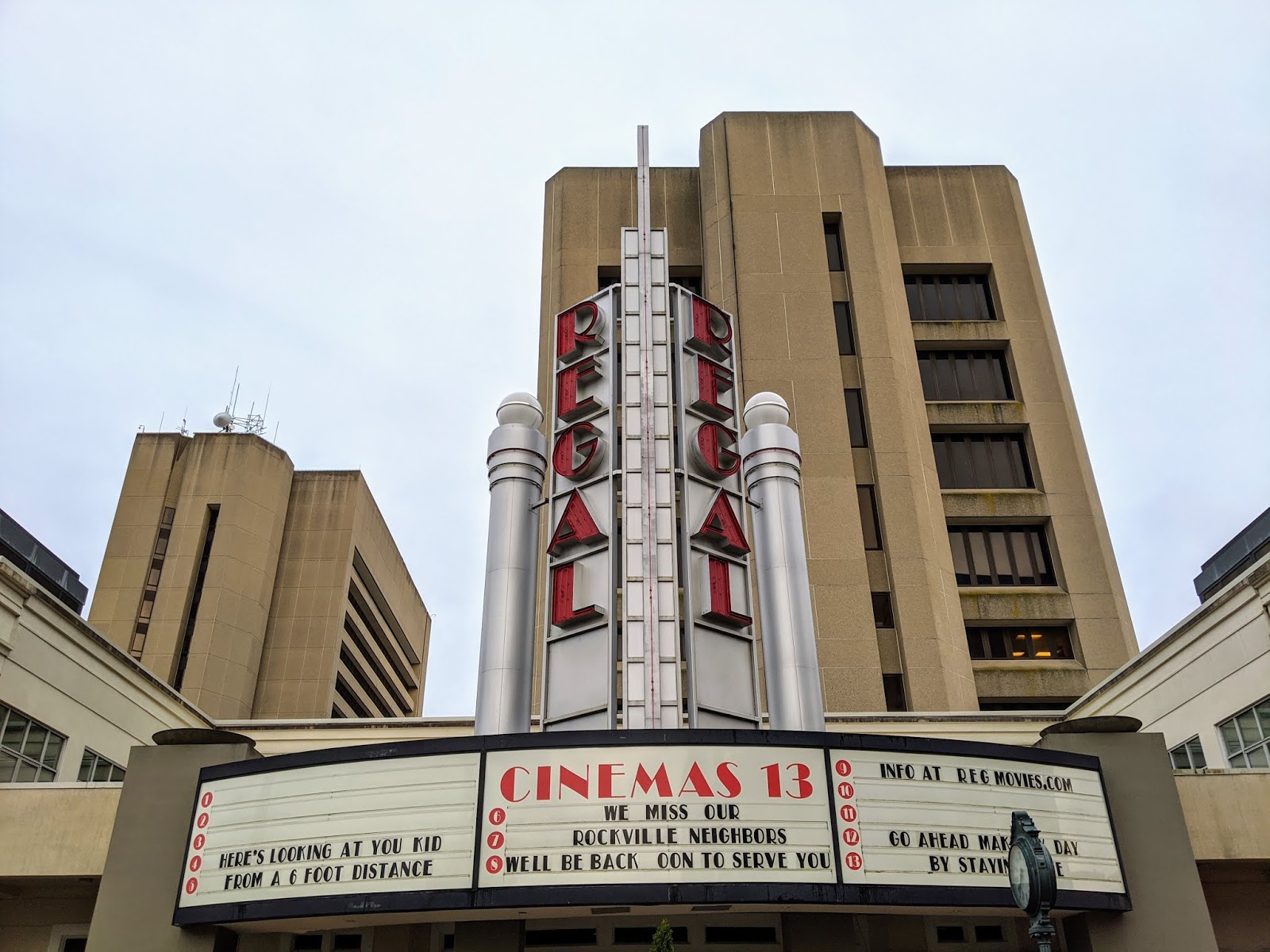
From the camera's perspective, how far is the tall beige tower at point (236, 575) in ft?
203

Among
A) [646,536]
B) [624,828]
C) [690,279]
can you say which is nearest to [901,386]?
[690,279]

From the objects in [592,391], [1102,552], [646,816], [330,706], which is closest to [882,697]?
[1102,552]

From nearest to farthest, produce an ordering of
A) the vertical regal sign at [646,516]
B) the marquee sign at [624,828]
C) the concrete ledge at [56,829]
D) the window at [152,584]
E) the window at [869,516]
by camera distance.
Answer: the marquee sign at [624,828] → the concrete ledge at [56,829] → the vertical regal sign at [646,516] → the window at [869,516] → the window at [152,584]

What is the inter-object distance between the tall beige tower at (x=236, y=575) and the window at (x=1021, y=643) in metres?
43.7

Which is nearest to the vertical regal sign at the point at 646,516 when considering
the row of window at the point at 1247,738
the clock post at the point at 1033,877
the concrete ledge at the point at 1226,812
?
the clock post at the point at 1033,877

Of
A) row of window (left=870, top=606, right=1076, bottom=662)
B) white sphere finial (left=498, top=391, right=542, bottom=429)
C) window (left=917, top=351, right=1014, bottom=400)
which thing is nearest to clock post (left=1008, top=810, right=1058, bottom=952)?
white sphere finial (left=498, top=391, right=542, bottom=429)

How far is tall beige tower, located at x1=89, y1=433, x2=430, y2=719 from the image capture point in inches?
2437

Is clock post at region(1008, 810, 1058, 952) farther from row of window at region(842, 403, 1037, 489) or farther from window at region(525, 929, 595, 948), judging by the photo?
row of window at region(842, 403, 1037, 489)

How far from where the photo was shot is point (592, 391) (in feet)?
71.0

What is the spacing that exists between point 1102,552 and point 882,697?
13.3 m

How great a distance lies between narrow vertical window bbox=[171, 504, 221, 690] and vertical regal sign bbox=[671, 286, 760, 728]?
49481mm

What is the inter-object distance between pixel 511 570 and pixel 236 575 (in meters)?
50.5

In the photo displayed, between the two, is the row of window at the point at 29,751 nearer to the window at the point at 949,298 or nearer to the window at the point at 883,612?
the window at the point at 883,612

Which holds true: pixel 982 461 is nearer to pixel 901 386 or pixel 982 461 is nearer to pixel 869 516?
pixel 901 386
